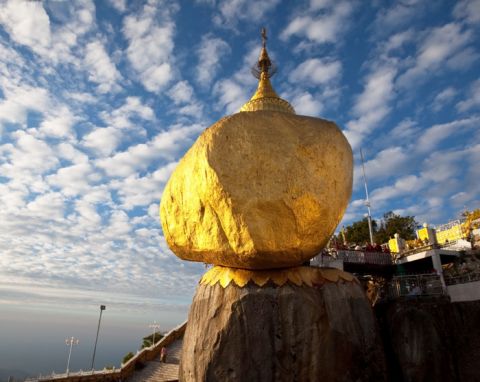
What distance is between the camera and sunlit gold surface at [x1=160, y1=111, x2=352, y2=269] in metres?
8.77

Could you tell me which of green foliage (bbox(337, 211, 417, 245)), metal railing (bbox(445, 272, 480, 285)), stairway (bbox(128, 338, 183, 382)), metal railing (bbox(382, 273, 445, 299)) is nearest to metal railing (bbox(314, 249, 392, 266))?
metal railing (bbox(445, 272, 480, 285))

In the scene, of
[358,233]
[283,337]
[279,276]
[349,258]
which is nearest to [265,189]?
[279,276]

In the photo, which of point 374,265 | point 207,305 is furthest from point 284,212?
point 374,265

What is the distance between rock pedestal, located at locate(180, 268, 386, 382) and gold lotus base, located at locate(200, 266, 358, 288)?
4.9 inches

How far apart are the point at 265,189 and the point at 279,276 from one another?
2.41 m

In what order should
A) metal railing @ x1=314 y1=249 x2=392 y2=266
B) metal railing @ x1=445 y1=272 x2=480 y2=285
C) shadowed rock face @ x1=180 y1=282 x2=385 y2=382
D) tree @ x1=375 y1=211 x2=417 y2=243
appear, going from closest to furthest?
shadowed rock face @ x1=180 y1=282 x2=385 y2=382
metal railing @ x1=445 y1=272 x2=480 y2=285
metal railing @ x1=314 y1=249 x2=392 y2=266
tree @ x1=375 y1=211 x2=417 y2=243

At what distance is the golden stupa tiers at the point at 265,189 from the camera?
28.8ft

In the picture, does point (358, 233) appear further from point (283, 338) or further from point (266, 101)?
point (283, 338)

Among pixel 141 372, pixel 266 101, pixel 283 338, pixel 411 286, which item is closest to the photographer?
pixel 283 338

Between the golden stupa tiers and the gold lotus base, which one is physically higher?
the golden stupa tiers

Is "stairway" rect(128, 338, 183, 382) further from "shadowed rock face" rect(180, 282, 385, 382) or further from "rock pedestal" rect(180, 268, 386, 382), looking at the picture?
"shadowed rock face" rect(180, 282, 385, 382)

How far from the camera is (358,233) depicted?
4050 centimetres

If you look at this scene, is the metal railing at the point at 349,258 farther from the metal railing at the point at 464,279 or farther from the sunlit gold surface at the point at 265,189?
the sunlit gold surface at the point at 265,189

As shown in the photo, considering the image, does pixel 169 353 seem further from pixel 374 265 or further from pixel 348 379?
pixel 348 379
